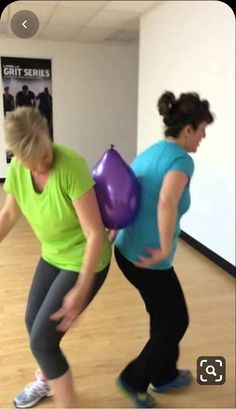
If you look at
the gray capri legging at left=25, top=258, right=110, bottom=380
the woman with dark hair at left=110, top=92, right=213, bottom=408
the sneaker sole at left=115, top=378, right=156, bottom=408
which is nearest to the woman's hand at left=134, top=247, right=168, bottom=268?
the woman with dark hair at left=110, top=92, right=213, bottom=408

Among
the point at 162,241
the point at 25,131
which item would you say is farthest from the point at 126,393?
the point at 25,131

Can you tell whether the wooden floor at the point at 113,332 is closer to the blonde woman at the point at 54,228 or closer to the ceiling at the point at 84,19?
the blonde woman at the point at 54,228

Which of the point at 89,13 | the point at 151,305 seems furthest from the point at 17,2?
the point at 151,305

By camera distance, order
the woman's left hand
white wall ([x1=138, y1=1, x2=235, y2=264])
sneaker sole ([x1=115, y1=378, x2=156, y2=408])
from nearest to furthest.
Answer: white wall ([x1=138, y1=1, x2=235, y2=264]) → the woman's left hand → sneaker sole ([x1=115, y1=378, x2=156, y2=408])

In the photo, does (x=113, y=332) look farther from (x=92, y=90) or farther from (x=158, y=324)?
(x=92, y=90)

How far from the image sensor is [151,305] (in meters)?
0.84

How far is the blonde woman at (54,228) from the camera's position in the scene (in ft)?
2.16

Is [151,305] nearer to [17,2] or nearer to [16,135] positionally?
[16,135]

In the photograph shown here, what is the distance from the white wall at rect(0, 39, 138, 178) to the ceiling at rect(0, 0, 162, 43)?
0.02 meters

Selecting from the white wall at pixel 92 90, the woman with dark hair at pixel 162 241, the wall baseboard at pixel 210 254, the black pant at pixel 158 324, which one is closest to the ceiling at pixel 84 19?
the white wall at pixel 92 90

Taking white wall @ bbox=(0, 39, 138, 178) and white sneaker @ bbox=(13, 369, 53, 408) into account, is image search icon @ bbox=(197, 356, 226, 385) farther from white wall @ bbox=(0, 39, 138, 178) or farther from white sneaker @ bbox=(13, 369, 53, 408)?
white sneaker @ bbox=(13, 369, 53, 408)

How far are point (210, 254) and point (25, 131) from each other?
1.19 ft

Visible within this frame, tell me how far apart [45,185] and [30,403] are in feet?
2.03

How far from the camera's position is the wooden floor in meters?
0.57
